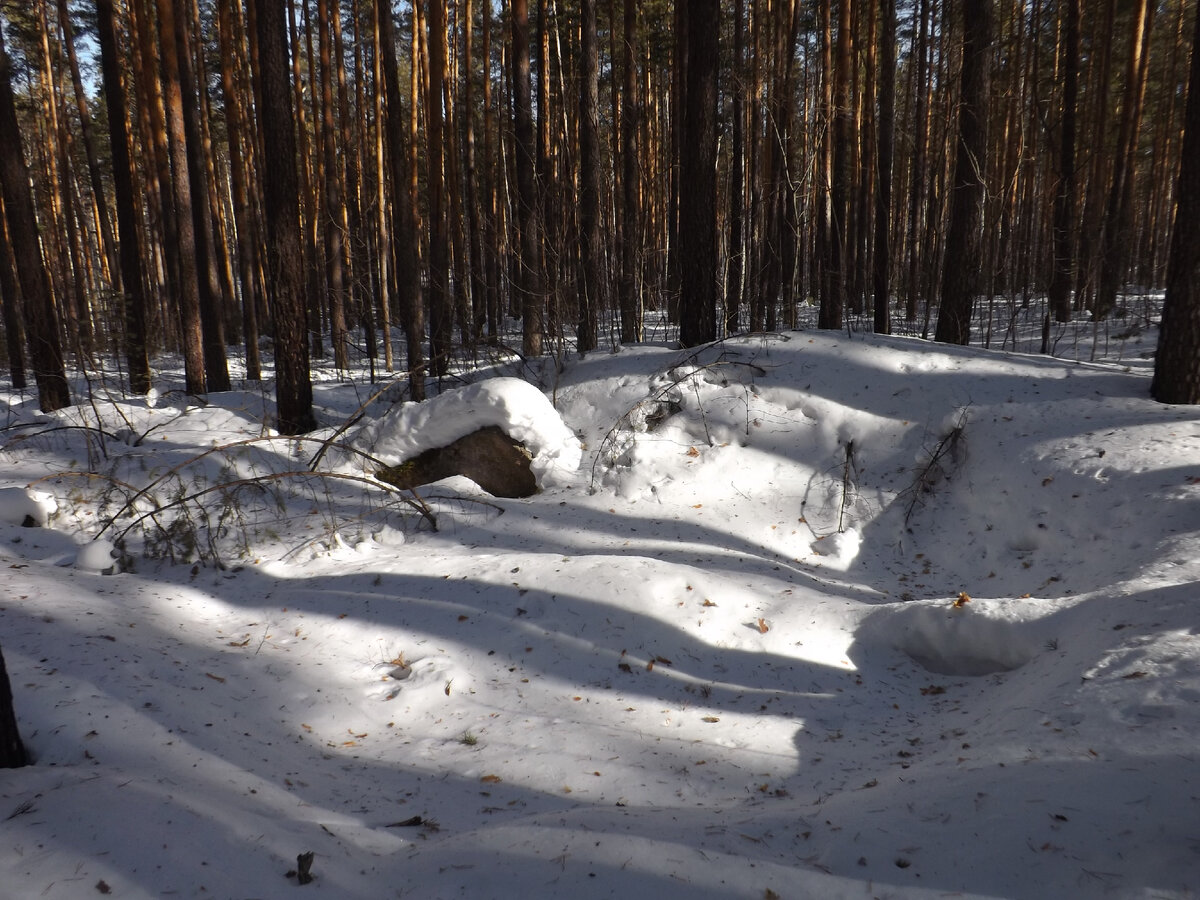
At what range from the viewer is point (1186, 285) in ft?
18.6

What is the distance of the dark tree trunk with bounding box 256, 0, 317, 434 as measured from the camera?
23.9 ft

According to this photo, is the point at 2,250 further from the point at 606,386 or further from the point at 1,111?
the point at 606,386

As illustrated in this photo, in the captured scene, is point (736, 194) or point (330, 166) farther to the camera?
point (330, 166)

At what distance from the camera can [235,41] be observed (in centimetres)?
1458

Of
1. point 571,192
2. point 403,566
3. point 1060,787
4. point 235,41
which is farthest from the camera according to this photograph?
point 235,41

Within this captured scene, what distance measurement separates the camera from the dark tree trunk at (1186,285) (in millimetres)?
5609

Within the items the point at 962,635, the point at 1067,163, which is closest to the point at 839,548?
the point at 962,635

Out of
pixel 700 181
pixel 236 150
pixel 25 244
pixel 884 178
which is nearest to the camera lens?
pixel 700 181

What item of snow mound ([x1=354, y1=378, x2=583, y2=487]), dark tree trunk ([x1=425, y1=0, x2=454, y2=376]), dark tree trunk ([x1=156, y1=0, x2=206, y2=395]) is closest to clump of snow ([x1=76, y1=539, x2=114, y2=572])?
snow mound ([x1=354, y1=378, x2=583, y2=487])

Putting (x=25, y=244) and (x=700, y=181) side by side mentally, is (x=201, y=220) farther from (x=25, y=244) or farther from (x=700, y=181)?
(x=700, y=181)

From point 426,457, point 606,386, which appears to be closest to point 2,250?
point 426,457

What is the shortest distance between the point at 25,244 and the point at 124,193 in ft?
6.84

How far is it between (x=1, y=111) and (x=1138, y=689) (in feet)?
42.1

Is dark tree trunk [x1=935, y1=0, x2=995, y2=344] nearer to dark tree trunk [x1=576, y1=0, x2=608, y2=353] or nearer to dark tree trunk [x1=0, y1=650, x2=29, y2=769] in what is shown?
dark tree trunk [x1=576, y1=0, x2=608, y2=353]
